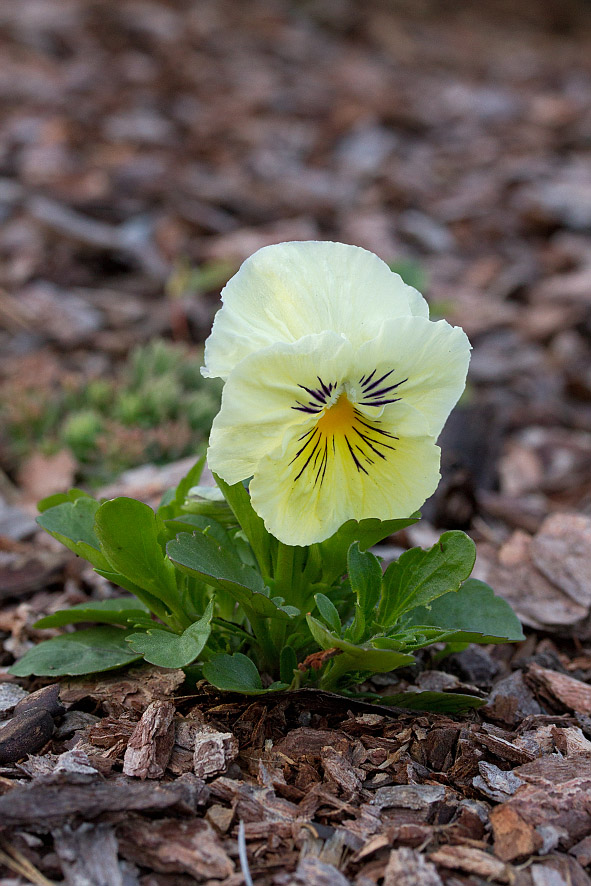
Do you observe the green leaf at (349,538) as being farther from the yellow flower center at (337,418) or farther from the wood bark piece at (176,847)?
the wood bark piece at (176,847)

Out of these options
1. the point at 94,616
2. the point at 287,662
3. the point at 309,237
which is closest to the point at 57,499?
the point at 94,616

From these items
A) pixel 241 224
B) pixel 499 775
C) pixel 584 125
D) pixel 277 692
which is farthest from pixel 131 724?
pixel 584 125

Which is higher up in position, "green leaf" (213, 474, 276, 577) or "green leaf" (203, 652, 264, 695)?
"green leaf" (213, 474, 276, 577)

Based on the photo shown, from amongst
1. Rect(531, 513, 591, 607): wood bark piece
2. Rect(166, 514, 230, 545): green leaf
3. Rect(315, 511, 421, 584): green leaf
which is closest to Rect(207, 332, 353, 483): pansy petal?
Rect(315, 511, 421, 584): green leaf

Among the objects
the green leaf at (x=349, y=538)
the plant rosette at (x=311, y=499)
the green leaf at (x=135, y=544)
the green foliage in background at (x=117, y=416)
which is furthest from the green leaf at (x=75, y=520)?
the green foliage in background at (x=117, y=416)

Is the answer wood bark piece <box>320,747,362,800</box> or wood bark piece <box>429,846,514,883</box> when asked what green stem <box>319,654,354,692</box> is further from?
wood bark piece <box>429,846,514,883</box>
